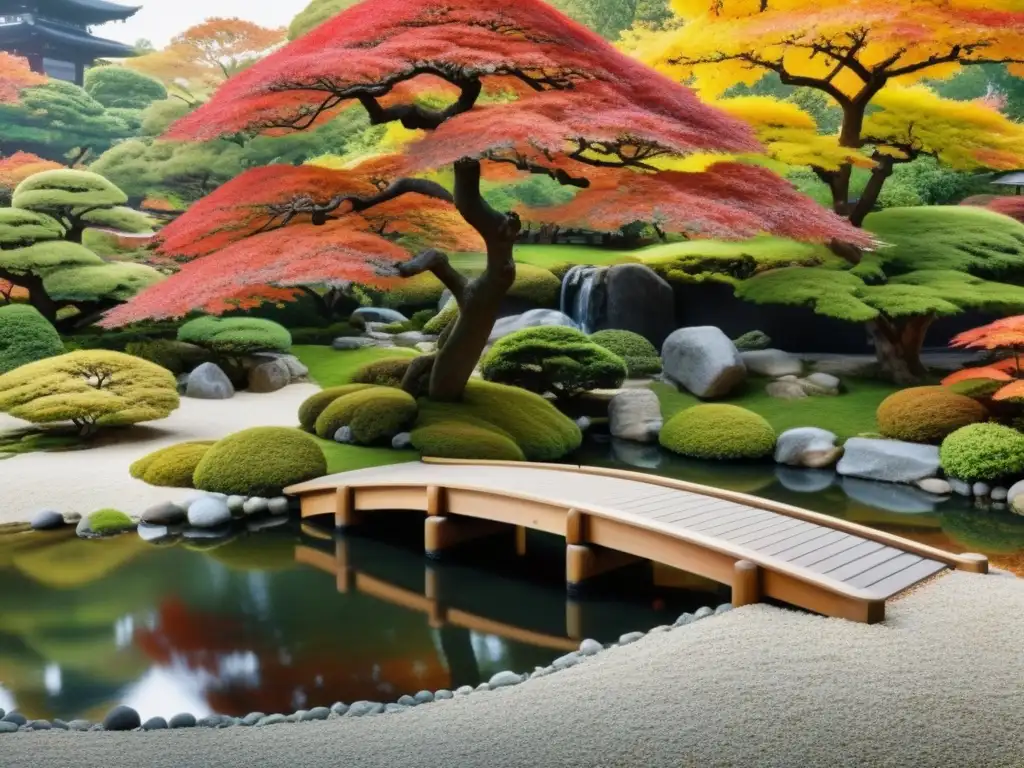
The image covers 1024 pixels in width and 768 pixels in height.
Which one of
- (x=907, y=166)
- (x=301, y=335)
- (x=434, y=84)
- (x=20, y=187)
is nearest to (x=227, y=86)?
(x=434, y=84)

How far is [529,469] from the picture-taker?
7621 mm

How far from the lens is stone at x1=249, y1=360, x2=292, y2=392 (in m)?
12.7

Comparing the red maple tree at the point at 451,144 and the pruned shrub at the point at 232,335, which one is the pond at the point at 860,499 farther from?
the pruned shrub at the point at 232,335

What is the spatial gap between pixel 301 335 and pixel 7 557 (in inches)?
356

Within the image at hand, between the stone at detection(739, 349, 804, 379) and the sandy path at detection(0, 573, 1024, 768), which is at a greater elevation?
the stone at detection(739, 349, 804, 379)

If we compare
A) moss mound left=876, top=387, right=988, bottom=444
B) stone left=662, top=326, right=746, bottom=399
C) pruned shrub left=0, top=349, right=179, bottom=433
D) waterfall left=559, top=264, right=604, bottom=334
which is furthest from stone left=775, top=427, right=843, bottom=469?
pruned shrub left=0, top=349, right=179, bottom=433

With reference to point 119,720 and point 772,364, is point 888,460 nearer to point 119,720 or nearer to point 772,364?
point 772,364

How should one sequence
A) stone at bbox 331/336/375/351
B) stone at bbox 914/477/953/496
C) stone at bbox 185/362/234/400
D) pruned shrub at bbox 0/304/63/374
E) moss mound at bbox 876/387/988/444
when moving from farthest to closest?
stone at bbox 331/336/375/351, stone at bbox 185/362/234/400, pruned shrub at bbox 0/304/63/374, moss mound at bbox 876/387/988/444, stone at bbox 914/477/953/496

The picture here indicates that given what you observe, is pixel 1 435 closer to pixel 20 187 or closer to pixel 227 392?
pixel 227 392

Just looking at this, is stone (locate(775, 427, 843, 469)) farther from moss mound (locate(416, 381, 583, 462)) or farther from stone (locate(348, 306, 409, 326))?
stone (locate(348, 306, 409, 326))

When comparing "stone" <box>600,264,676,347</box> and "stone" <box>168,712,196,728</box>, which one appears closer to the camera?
"stone" <box>168,712,196,728</box>

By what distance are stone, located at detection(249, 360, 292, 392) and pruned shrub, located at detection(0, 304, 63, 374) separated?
8.10ft

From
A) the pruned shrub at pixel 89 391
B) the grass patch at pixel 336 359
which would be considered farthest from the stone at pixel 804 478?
the pruned shrub at pixel 89 391

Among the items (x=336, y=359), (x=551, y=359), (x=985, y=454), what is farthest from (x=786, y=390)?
(x=336, y=359)
